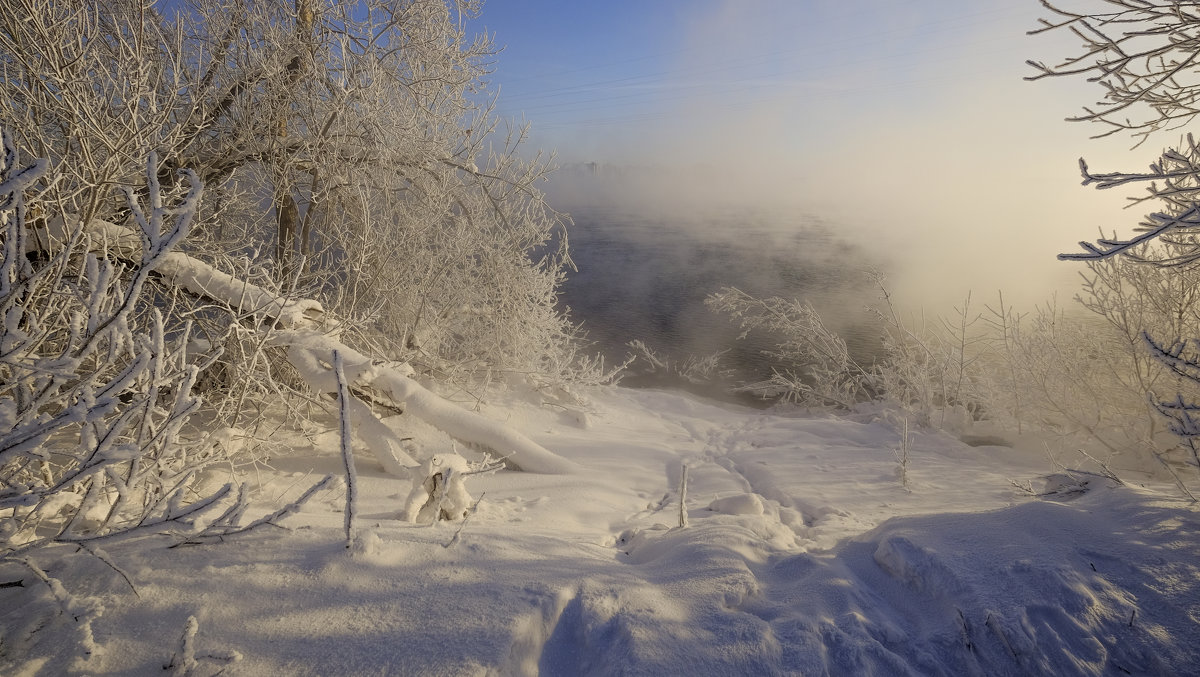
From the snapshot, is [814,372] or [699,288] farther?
[699,288]

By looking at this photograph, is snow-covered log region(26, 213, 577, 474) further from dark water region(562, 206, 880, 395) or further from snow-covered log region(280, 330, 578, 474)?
dark water region(562, 206, 880, 395)

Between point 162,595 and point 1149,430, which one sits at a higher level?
point 162,595

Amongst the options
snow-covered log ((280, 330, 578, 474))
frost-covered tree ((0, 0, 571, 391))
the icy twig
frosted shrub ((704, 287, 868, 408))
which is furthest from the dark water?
the icy twig

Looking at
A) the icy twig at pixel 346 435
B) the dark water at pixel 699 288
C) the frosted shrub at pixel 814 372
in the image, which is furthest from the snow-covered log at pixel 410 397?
the frosted shrub at pixel 814 372

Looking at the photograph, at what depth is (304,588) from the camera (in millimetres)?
2035

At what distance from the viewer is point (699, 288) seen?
23.1m

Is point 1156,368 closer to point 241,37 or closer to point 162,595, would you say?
point 162,595

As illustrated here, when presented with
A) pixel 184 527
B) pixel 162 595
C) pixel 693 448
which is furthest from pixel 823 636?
pixel 693 448

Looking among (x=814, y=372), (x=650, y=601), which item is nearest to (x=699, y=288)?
(x=814, y=372)

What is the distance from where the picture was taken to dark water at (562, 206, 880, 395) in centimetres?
1609

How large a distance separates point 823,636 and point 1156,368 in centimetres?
824

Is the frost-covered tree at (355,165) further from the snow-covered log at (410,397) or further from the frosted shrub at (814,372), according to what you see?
the frosted shrub at (814,372)

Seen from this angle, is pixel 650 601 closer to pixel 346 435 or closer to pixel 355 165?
pixel 346 435

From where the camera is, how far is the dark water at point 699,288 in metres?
16.1
